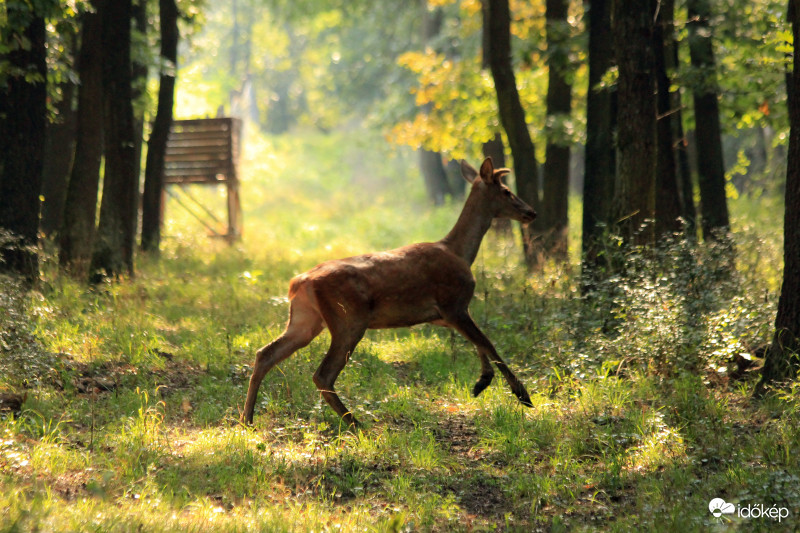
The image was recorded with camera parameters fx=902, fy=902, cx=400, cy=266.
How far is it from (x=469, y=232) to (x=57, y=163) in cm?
839

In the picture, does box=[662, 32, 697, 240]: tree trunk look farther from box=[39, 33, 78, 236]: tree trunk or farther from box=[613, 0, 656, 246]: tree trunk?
box=[39, 33, 78, 236]: tree trunk

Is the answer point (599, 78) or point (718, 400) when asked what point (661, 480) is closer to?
point (718, 400)

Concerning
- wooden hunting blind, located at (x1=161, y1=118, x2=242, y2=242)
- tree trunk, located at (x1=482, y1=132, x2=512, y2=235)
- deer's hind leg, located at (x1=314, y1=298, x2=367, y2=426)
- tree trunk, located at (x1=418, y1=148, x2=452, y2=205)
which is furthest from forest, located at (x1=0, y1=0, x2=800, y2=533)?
tree trunk, located at (x1=418, y1=148, x2=452, y2=205)

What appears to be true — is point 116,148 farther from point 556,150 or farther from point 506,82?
point 556,150

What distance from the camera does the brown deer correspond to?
289 inches

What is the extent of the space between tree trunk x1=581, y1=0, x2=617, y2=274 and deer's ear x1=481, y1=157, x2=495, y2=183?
3279 millimetres

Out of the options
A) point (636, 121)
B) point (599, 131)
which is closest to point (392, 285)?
point (636, 121)

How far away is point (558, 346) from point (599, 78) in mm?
5541

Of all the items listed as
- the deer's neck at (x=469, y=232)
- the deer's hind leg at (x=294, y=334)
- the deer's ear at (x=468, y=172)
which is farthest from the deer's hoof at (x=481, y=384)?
the deer's ear at (x=468, y=172)

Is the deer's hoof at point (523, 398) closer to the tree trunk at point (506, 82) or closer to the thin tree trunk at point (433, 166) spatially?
the tree trunk at point (506, 82)

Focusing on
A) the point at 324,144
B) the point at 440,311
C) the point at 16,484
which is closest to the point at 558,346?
the point at 440,311

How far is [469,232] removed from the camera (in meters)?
8.71

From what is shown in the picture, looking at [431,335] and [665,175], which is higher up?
[665,175]

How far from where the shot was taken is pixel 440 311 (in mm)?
8008
